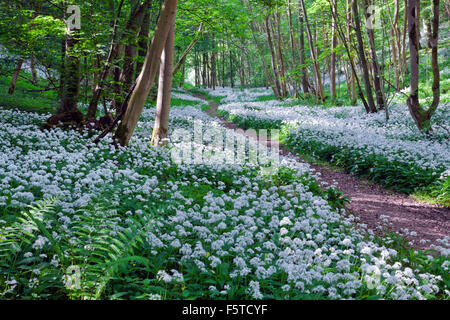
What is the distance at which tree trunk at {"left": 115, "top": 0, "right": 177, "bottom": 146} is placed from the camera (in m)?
7.89

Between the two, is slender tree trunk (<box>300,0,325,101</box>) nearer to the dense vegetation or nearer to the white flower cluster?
the dense vegetation

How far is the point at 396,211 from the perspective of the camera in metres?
7.10

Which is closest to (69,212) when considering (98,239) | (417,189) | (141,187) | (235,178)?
(98,239)

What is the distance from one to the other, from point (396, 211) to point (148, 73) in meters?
6.79

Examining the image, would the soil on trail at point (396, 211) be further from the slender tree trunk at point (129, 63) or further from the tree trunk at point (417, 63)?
the slender tree trunk at point (129, 63)

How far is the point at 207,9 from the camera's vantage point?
12961 millimetres

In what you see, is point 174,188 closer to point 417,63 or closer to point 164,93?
point 164,93

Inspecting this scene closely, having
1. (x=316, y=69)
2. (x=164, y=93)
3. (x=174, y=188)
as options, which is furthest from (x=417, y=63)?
(x=316, y=69)

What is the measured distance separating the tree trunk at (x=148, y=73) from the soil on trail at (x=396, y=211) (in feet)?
16.1

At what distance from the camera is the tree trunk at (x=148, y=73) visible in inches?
311

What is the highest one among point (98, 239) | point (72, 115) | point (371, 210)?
point (72, 115)

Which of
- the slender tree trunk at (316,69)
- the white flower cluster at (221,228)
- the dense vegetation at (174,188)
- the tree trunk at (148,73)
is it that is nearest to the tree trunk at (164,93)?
the dense vegetation at (174,188)
